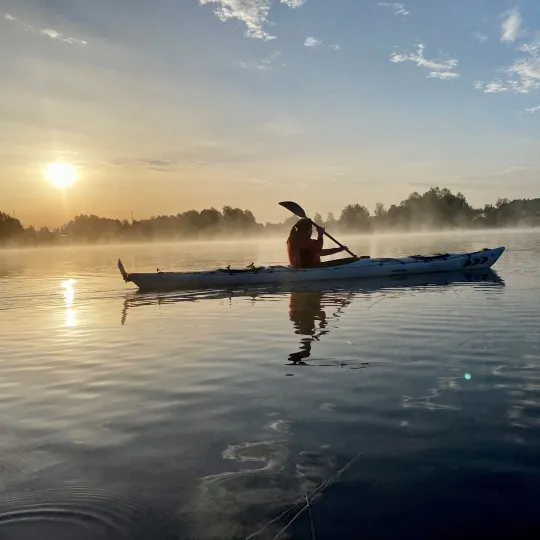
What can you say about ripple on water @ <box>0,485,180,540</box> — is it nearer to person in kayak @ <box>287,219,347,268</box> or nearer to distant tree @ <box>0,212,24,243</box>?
person in kayak @ <box>287,219,347,268</box>

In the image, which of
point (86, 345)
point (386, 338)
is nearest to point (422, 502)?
point (386, 338)

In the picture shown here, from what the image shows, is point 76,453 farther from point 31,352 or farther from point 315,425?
point 31,352

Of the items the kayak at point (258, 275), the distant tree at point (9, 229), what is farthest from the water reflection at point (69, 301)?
the distant tree at point (9, 229)

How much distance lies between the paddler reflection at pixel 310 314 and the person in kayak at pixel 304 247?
2.95m

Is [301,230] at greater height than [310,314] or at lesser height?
greater

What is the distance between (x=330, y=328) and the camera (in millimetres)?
13133

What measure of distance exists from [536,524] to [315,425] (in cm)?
283

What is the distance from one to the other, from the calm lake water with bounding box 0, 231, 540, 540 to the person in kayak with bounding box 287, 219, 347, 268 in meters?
10.4

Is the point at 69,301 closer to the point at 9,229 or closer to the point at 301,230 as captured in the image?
the point at 301,230

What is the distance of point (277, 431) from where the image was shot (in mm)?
6391

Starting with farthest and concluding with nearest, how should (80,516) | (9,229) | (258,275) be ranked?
(9,229), (258,275), (80,516)

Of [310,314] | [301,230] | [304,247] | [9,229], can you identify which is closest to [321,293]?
[304,247]

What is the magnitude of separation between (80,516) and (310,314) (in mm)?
11387

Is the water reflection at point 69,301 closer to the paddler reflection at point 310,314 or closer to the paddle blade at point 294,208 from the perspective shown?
the paddler reflection at point 310,314
